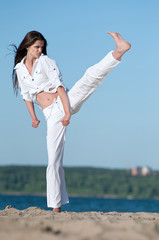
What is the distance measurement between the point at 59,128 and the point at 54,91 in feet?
1.83

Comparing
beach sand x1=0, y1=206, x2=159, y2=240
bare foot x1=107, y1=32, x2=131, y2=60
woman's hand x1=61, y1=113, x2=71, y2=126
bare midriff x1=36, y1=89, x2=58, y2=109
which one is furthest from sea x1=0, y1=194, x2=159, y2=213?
beach sand x1=0, y1=206, x2=159, y2=240

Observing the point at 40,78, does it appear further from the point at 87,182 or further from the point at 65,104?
the point at 87,182

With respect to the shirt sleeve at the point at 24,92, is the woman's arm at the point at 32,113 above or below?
below

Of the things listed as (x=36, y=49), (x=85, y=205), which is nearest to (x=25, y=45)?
(x=36, y=49)

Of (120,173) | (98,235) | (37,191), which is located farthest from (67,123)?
(120,173)

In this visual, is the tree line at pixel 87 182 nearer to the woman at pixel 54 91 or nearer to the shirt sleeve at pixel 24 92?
the shirt sleeve at pixel 24 92

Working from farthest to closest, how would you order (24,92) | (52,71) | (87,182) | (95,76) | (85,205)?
(87,182) → (85,205) → (24,92) → (52,71) → (95,76)

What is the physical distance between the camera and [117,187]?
309 ft

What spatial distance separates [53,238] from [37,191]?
86334 mm

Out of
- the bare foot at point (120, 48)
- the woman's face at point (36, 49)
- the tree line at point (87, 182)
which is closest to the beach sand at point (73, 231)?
→ the bare foot at point (120, 48)

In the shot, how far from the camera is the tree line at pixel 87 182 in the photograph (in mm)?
88125

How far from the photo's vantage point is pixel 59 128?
6.42 meters

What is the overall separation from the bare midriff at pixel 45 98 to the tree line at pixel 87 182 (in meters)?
81.6

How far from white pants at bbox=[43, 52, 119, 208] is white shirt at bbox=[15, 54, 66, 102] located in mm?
267
